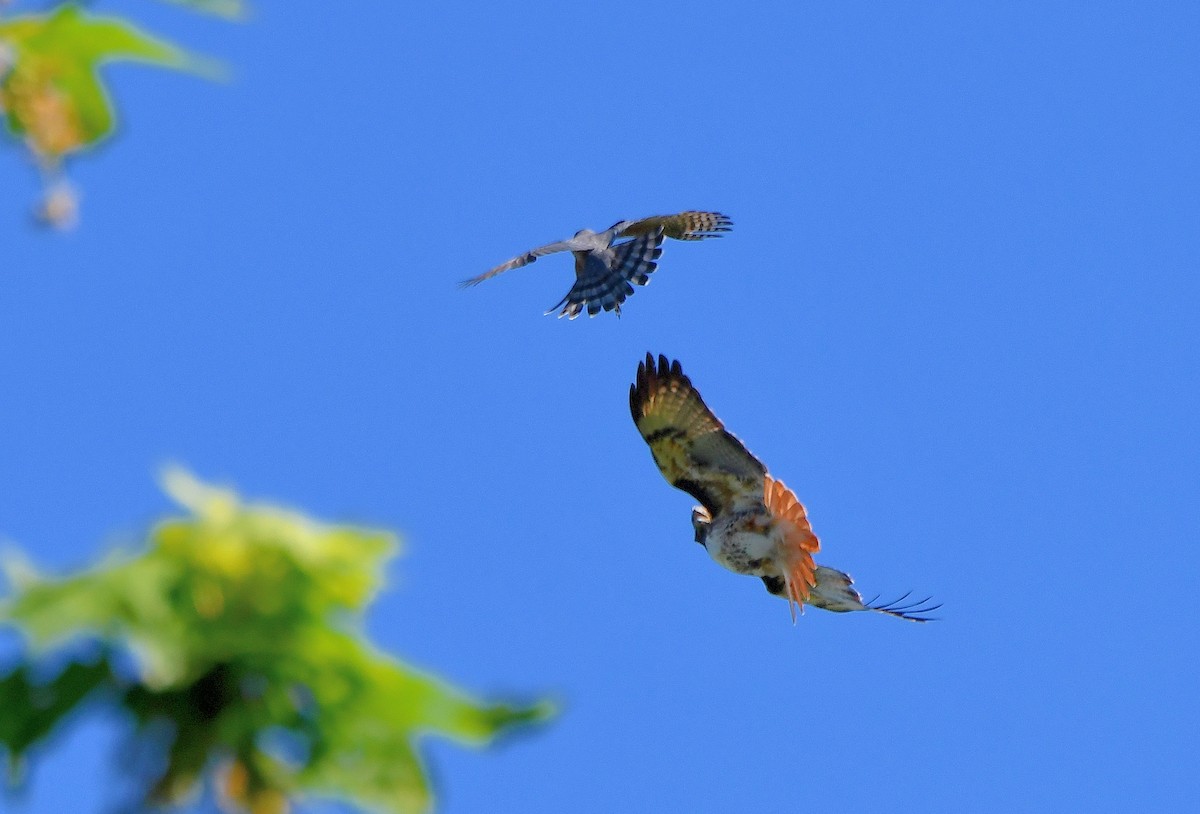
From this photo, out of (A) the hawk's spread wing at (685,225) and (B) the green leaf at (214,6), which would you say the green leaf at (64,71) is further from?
(A) the hawk's spread wing at (685,225)

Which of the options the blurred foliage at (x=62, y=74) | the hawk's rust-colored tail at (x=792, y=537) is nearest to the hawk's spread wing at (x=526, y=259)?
the hawk's rust-colored tail at (x=792, y=537)

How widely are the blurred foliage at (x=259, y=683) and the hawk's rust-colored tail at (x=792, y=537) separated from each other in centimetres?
1168

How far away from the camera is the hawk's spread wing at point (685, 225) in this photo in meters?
19.7

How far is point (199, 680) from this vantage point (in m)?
3.37

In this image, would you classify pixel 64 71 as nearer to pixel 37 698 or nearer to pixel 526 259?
pixel 37 698

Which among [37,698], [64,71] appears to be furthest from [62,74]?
[37,698]

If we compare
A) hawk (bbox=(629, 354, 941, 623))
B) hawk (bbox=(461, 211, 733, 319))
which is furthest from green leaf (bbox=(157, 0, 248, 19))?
hawk (bbox=(461, 211, 733, 319))

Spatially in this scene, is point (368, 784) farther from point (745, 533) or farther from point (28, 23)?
point (745, 533)

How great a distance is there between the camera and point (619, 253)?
63.9ft

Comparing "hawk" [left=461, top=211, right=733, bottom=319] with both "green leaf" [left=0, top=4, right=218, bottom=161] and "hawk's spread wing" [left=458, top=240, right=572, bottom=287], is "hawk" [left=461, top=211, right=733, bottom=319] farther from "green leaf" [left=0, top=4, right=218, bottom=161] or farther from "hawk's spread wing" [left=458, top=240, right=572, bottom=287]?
"green leaf" [left=0, top=4, right=218, bottom=161]

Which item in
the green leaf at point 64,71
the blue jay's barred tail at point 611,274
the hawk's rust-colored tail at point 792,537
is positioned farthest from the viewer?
the blue jay's barred tail at point 611,274

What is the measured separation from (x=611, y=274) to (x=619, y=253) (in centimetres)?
26

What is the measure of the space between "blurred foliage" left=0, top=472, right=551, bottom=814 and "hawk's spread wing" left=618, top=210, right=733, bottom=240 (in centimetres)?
1644

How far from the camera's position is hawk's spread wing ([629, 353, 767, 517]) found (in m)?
15.2
